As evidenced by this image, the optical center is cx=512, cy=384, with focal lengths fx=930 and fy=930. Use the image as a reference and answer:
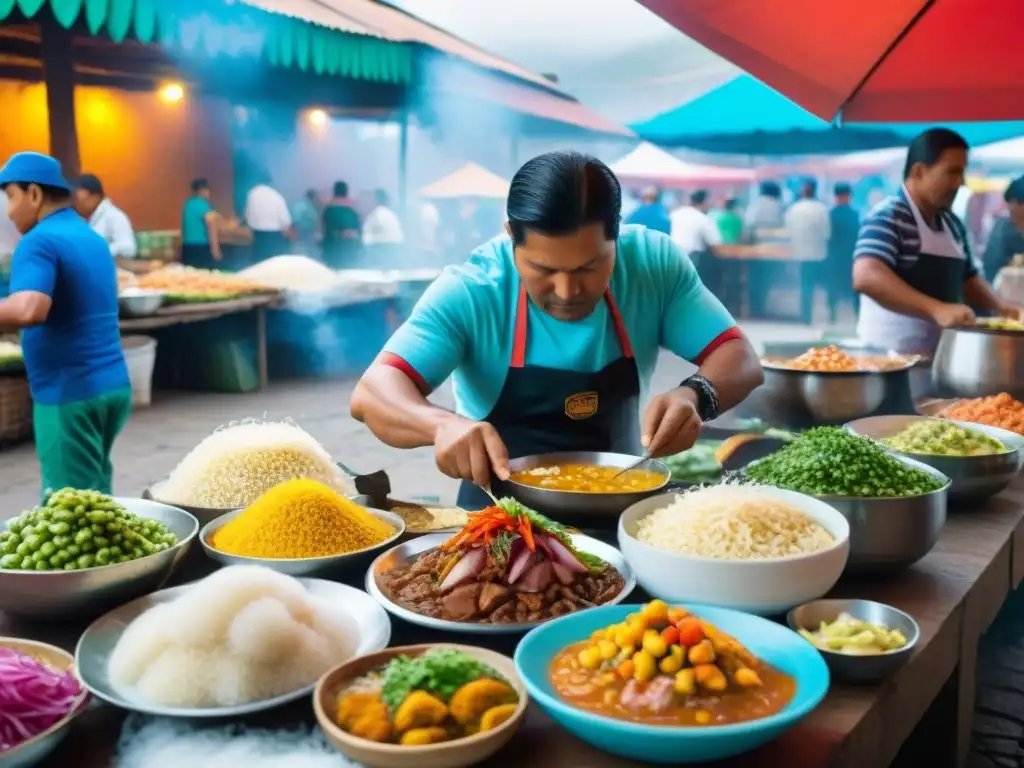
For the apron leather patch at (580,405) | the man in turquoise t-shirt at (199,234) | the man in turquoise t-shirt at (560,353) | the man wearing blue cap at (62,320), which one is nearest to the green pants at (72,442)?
the man wearing blue cap at (62,320)

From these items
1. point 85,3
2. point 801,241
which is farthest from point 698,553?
point 801,241

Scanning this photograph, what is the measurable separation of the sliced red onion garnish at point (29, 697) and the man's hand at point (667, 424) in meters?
1.27

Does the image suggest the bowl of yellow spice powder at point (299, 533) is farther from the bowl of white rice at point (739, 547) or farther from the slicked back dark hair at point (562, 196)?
the slicked back dark hair at point (562, 196)

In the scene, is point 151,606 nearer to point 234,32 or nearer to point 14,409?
point 14,409

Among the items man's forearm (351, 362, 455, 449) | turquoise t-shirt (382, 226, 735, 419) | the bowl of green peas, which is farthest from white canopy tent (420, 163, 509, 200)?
the bowl of green peas

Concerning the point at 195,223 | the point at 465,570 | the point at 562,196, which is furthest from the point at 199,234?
the point at 465,570

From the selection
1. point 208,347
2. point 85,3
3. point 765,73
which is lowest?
point 208,347

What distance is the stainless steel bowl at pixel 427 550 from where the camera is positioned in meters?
1.42

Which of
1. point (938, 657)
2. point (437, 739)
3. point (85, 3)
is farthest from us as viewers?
point (85, 3)

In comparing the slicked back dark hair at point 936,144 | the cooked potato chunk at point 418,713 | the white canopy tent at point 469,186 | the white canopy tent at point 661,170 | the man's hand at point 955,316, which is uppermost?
the white canopy tent at point 661,170

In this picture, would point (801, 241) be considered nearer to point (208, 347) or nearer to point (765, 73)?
point (208, 347)

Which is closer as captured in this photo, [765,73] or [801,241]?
[765,73]

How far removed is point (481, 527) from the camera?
1.63 m

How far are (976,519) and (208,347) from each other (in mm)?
7644
